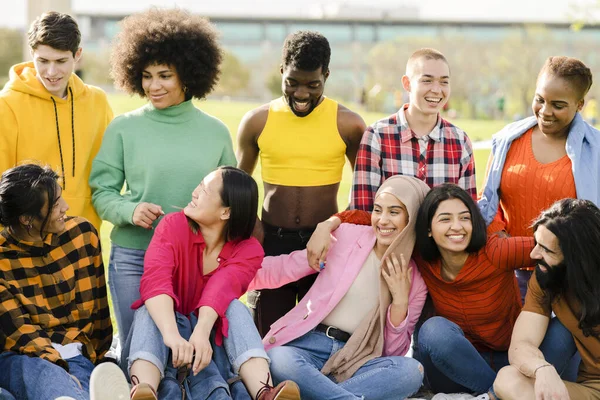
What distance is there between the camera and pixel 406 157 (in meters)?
4.67

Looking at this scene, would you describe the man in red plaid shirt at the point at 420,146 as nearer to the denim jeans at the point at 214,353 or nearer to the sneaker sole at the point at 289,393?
the denim jeans at the point at 214,353

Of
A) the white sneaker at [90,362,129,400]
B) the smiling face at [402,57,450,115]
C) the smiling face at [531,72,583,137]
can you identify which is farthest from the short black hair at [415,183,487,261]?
the white sneaker at [90,362,129,400]

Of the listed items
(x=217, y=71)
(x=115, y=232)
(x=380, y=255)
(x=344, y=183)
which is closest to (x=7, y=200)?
(x=115, y=232)

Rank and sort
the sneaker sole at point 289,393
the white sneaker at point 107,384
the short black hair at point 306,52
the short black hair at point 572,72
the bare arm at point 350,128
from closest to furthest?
the white sneaker at point 107,384 → the sneaker sole at point 289,393 → the short black hair at point 572,72 → the short black hair at point 306,52 → the bare arm at point 350,128

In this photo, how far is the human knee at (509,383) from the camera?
393 centimetres

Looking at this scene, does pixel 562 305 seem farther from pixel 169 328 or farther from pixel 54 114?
pixel 54 114

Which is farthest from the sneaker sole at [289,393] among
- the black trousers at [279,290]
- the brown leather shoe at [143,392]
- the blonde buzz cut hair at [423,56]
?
the blonde buzz cut hair at [423,56]

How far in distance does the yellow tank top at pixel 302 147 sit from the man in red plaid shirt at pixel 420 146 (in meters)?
0.21

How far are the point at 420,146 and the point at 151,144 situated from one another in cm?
152

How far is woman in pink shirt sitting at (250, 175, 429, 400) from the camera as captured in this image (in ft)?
13.5

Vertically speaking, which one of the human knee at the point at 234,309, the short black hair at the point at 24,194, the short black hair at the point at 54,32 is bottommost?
the human knee at the point at 234,309

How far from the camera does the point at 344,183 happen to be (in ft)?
46.3

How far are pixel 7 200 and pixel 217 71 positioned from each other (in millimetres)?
1598

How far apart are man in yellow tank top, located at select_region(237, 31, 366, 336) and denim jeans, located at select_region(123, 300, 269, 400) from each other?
0.87m
